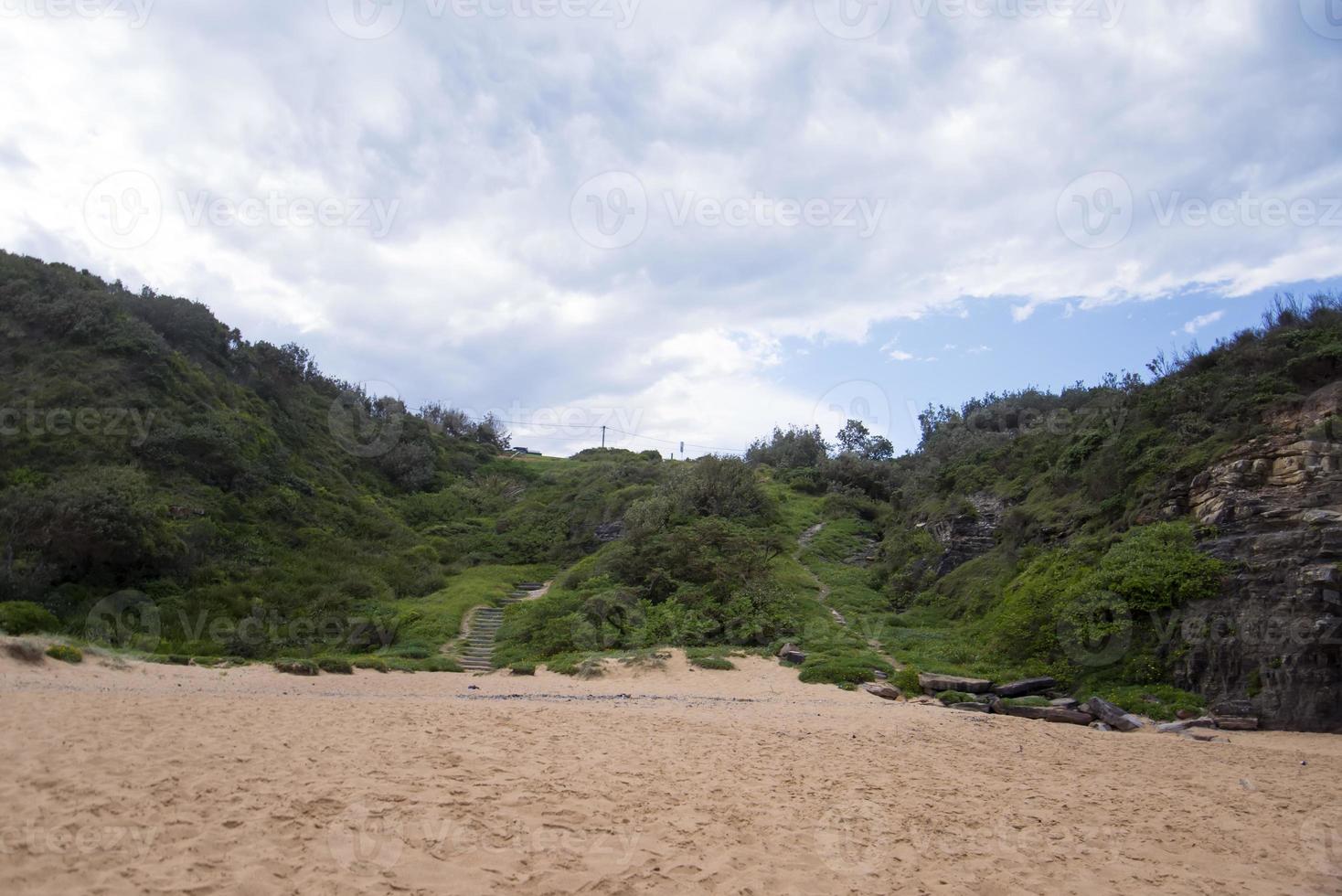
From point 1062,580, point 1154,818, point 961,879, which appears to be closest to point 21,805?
point 961,879

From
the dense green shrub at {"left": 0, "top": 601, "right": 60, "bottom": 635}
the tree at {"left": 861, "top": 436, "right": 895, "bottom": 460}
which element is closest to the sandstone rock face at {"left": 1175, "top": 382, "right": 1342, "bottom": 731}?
the dense green shrub at {"left": 0, "top": 601, "right": 60, "bottom": 635}

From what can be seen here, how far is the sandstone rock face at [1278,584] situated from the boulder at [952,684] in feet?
9.71

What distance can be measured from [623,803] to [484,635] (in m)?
15.0

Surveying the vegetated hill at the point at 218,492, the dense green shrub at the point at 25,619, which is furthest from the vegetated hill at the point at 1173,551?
the dense green shrub at the point at 25,619

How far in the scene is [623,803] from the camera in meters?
7.04

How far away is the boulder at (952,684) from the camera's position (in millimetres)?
13227

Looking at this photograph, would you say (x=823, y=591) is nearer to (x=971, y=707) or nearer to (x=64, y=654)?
(x=971, y=707)

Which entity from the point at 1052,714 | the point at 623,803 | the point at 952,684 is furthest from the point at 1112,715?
the point at 623,803

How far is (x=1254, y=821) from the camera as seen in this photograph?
711 centimetres

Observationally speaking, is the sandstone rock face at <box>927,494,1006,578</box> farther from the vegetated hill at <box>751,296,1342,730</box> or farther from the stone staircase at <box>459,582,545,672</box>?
the stone staircase at <box>459,582,545,672</box>

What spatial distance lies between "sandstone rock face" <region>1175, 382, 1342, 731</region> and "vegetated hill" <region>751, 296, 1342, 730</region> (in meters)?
0.03

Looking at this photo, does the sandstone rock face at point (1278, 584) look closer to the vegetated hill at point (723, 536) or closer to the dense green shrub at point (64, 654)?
the vegetated hill at point (723, 536)

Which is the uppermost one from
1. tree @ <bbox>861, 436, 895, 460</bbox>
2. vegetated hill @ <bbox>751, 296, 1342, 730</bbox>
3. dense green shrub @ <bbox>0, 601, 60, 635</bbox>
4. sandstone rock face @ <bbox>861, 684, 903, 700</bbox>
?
tree @ <bbox>861, 436, 895, 460</bbox>

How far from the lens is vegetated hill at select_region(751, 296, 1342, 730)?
37.3 feet
